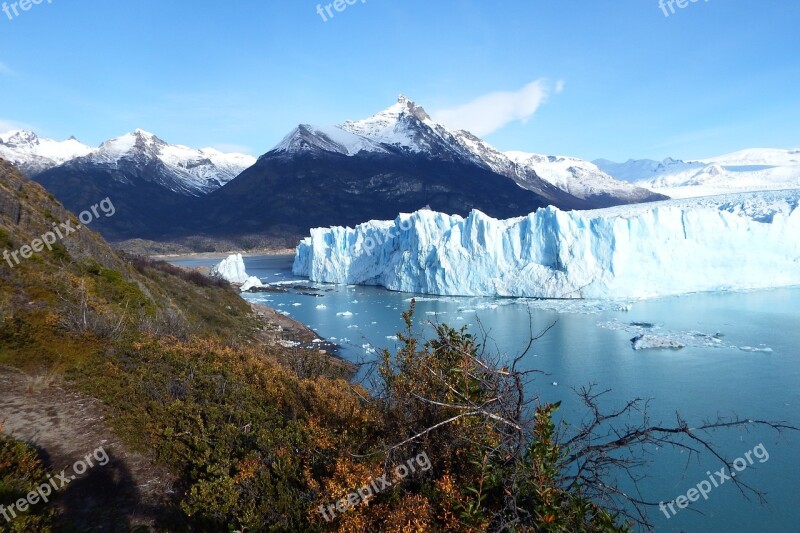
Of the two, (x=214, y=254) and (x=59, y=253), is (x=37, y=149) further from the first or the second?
(x=59, y=253)

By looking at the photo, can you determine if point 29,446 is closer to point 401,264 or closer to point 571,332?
point 571,332

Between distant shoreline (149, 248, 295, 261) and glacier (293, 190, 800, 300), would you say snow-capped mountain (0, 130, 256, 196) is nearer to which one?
distant shoreline (149, 248, 295, 261)

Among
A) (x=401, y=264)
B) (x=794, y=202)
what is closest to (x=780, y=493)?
(x=401, y=264)

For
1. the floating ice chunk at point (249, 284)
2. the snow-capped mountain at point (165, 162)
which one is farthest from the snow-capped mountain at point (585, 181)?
the floating ice chunk at point (249, 284)

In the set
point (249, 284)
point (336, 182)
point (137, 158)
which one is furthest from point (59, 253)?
point (137, 158)

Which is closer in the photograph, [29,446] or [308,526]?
[308,526]

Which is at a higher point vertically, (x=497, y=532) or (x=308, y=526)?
(x=497, y=532)

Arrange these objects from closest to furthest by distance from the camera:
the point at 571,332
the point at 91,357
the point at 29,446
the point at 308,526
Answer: the point at 308,526 < the point at 29,446 < the point at 91,357 < the point at 571,332

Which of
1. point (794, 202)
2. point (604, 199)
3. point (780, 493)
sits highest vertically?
point (604, 199)

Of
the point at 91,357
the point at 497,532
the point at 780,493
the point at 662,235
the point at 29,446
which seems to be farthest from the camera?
the point at 662,235
